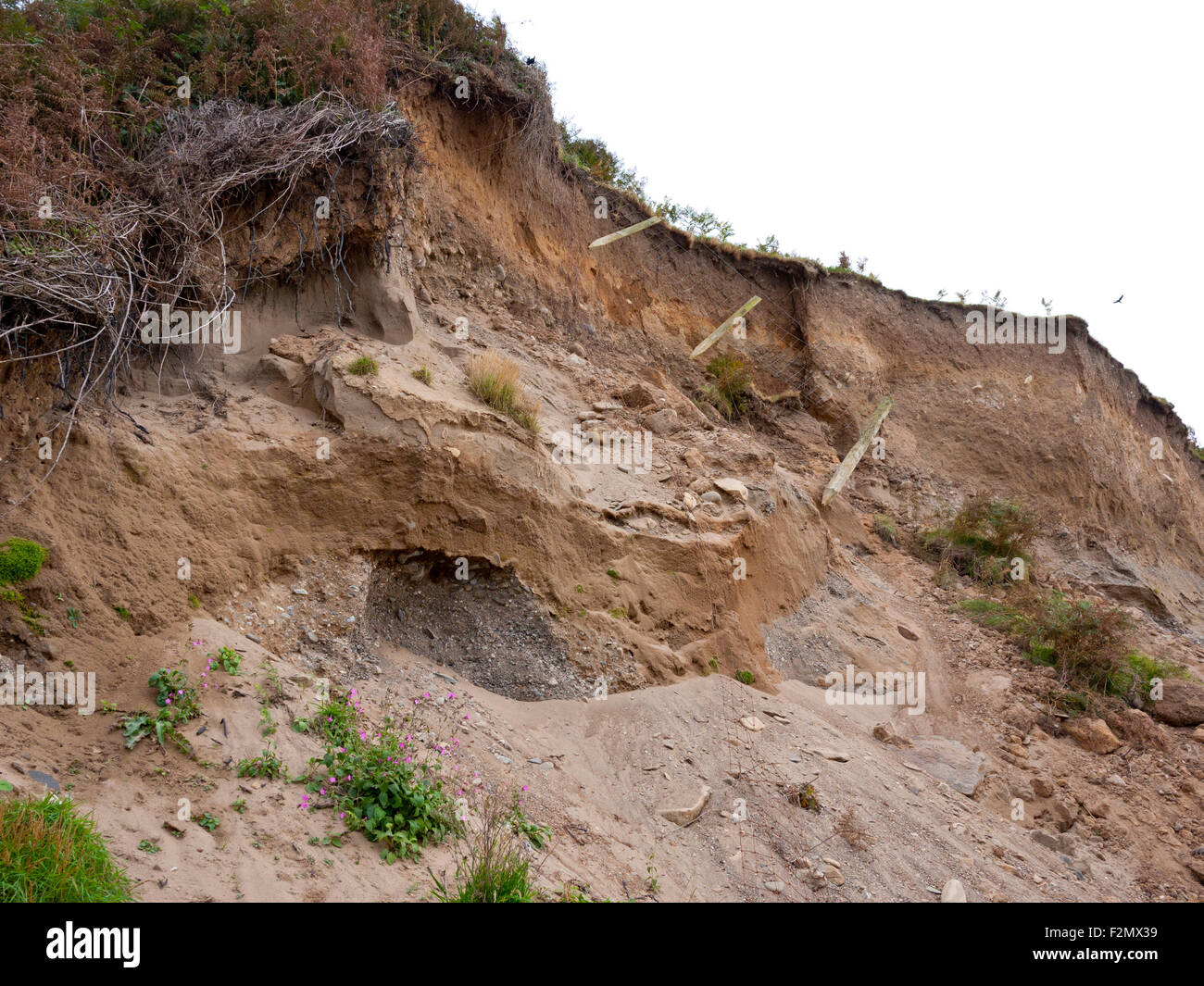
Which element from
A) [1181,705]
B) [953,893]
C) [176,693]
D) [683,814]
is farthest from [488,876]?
[1181,705]

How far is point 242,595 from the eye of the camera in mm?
5652

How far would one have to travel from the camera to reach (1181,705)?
33.0ft

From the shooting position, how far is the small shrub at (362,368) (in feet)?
22.0

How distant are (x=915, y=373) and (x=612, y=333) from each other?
7.80 m

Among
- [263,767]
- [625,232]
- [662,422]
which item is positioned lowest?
[263,767]

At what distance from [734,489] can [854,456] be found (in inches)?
230

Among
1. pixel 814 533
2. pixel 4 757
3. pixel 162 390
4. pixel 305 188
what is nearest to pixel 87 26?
pixel 305 188

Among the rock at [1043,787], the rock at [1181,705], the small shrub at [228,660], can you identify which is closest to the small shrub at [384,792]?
the small shrub at [228,660]

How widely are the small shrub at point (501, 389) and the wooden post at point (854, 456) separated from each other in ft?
22.0

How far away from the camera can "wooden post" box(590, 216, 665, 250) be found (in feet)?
42.8

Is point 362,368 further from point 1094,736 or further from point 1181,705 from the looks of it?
point 1181,705

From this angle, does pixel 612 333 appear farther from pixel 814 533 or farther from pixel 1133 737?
pixel 1133 737

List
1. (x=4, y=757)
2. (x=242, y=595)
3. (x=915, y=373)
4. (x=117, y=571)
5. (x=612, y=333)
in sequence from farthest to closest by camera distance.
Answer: (x=915, y=373)
(x=612, y=333)
(x=242, y=595)
(x=117, y=571)
(x=4, y=757)

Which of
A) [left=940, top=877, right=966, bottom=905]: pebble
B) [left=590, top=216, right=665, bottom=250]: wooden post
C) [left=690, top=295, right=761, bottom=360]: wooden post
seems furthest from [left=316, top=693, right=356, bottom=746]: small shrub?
[left=690, top=295, right=761, bottom=360]: wooden post
